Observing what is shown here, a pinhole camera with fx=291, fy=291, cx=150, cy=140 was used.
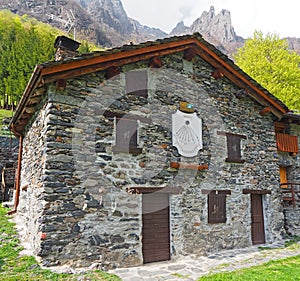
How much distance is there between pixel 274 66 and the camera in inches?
738

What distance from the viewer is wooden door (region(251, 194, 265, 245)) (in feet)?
32.6

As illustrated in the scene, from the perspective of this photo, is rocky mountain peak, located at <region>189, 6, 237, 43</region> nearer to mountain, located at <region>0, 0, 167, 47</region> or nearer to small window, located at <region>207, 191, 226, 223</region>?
mountain, located at <region>0, 0, 167, 47</region>

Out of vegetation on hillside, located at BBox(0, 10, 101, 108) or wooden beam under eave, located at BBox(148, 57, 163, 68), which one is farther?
vegetation on hillside, located at BBox(0, 10, 101, 108)

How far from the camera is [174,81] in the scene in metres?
8.78

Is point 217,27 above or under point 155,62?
above

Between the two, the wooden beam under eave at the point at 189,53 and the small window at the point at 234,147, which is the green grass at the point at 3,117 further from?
the small window at the point at 234,147

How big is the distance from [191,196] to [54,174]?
391 centimetres

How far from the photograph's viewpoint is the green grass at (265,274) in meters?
5.93

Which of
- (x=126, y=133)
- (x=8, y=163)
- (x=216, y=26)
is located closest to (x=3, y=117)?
(x=8, y=163)

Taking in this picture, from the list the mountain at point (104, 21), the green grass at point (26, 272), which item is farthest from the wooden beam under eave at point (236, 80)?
the mountain at point (104, 21)

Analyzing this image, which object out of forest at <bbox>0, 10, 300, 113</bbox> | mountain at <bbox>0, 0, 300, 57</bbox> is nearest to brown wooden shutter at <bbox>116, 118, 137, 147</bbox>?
forest at <bbox>0, 10, 300, 113</bbox>

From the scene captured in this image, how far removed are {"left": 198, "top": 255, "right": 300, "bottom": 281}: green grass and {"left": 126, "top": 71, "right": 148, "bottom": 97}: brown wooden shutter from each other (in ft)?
15.7

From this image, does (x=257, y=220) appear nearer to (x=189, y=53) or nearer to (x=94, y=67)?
(x=189, y=53)

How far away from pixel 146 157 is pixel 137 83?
2.06m
